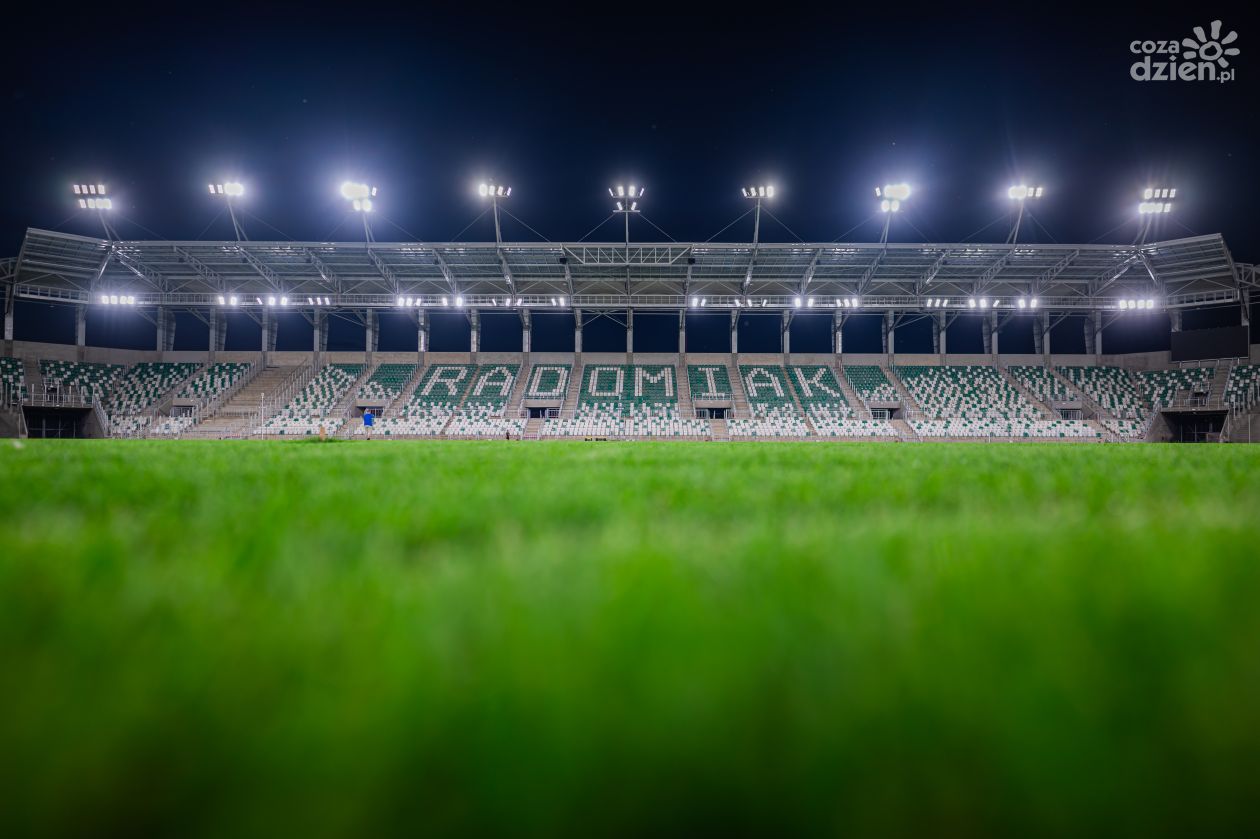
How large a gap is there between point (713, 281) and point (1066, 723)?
30.4m

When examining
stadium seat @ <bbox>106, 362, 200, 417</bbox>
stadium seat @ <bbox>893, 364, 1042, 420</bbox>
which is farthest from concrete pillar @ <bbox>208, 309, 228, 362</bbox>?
stadium seat @ <bbox>893, 364, 1042, 420</bbox>

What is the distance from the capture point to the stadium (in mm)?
405

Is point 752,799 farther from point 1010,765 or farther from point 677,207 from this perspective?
point 677,207

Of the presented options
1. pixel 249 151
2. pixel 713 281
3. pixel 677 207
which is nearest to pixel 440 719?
pixel 713 281

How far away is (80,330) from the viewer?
29125mm

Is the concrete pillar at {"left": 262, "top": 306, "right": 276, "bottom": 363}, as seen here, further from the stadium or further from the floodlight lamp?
the floodlight lamp

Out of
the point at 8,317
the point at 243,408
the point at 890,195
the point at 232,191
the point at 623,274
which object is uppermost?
the point at 232,191

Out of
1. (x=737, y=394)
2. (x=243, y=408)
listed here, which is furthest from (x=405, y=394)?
(x=737, y=394)

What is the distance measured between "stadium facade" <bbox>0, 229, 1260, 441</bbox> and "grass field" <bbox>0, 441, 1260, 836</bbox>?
84.7 feet

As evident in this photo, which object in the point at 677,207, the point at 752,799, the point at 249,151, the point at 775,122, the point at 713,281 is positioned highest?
the point at 775,122

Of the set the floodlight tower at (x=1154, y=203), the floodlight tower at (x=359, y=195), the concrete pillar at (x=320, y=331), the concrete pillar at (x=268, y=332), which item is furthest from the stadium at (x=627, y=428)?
the floodlight tower at (x=1154, y=203)

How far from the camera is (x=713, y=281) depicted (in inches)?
1153

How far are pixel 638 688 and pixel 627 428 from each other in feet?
88.8

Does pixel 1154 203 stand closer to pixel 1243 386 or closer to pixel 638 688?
pixel 1243 386
